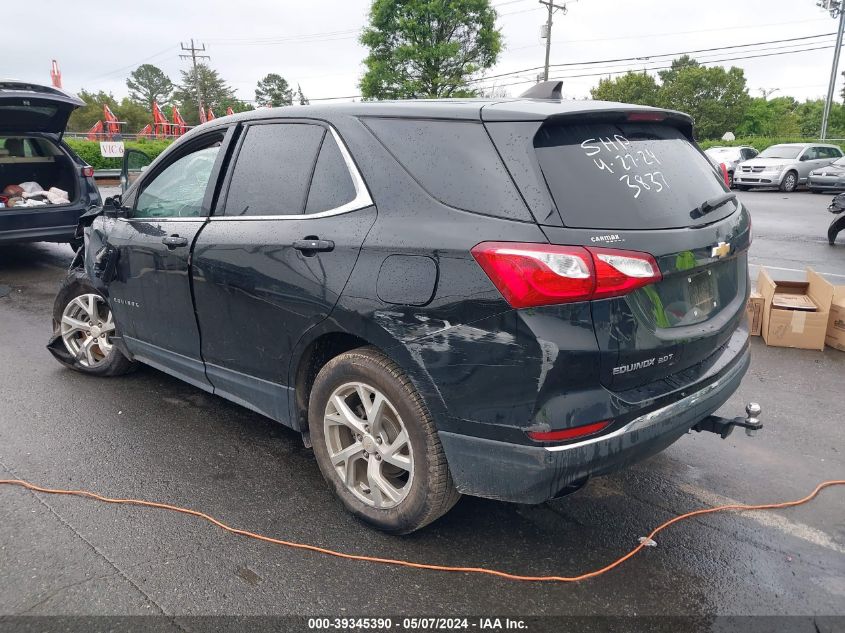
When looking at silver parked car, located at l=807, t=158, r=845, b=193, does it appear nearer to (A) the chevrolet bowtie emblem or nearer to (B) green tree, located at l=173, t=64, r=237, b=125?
(A) the chevrolet bowtie emblem

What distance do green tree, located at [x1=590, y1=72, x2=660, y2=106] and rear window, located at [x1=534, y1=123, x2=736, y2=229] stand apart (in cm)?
7408

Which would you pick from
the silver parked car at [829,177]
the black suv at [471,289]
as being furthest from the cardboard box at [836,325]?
the silver parked car at [829,177]

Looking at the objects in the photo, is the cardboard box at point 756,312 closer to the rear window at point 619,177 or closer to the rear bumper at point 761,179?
the rear window at point 619,177

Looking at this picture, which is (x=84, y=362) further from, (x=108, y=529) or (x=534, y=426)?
(x=534, y=426)

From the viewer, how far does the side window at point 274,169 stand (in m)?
3.04

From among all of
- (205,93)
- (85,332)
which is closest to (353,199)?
(85,332)

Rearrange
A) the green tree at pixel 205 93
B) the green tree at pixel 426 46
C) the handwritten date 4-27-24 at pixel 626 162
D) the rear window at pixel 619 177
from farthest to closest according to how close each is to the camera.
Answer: the green tree at pixel 205 93 < the green tree at pixel 426 46 < the handwritten date 4-27-24 at pixel 626 162 < the rear window at pixel 619 177

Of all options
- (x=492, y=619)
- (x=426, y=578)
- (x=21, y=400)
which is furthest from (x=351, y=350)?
(x=21, y=400)

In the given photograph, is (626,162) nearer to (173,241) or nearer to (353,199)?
(353,199)

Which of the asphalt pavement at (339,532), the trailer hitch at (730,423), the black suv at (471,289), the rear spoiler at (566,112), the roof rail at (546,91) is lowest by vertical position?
the asphalt pavement at (339,532)

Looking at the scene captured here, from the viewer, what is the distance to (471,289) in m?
2.34

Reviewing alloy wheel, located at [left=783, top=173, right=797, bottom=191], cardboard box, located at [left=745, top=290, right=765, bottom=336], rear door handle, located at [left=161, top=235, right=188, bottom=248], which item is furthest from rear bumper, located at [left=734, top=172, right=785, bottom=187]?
rear door handle, located at [left=161, top=235, right=188, bottom=248]

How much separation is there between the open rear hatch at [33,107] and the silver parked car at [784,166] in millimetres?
21642

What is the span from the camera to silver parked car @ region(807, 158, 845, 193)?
67.4 feet
